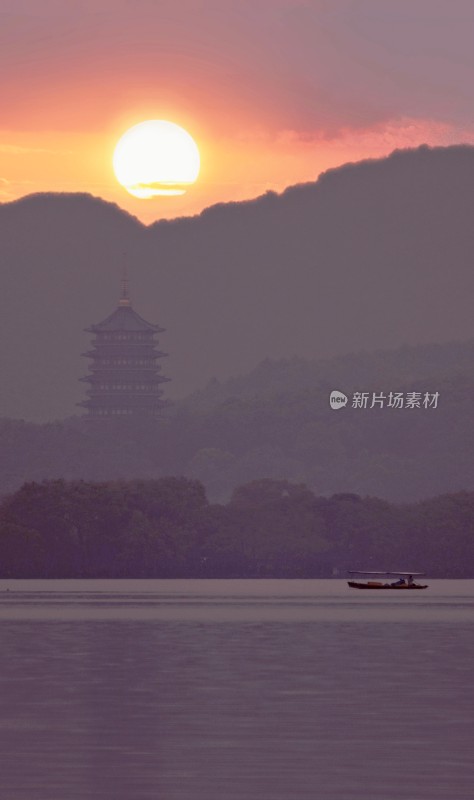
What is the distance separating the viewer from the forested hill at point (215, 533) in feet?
534

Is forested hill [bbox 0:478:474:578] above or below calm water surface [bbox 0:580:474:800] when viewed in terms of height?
above

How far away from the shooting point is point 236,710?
39.2 m

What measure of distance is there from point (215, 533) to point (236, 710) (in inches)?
5462

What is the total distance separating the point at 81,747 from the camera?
32.9 meters

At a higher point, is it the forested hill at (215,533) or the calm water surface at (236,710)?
the forested hill at (215,533)

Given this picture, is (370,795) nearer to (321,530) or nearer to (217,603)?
(217,603)

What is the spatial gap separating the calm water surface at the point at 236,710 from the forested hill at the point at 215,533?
8248cm

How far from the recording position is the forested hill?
534 ft

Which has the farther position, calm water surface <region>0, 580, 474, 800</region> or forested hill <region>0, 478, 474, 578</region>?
forested hill <region>0, 478, 474, 578</region>

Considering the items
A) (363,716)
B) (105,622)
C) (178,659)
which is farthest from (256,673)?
(105,622)

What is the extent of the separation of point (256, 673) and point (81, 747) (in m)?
16.4

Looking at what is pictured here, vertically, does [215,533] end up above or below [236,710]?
above

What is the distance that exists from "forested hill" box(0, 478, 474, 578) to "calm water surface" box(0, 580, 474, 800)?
271ft

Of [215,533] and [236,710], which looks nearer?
[236,710]
